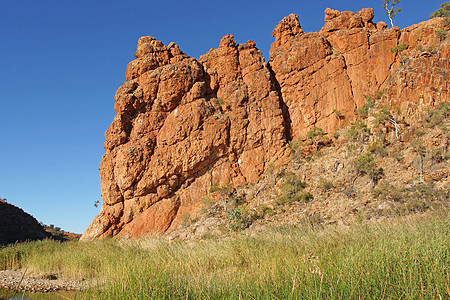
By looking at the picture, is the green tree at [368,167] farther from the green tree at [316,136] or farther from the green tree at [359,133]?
the green tree at [316,136]

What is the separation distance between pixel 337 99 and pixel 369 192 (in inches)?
692

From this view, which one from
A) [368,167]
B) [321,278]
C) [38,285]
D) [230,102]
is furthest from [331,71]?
[321,278]

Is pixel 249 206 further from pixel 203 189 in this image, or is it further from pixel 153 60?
pixel 153 60

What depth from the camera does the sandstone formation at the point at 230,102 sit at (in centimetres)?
3391

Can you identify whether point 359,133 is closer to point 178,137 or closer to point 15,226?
point 178,137

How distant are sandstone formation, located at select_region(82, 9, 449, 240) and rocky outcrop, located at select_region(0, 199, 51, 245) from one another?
589 centimetres

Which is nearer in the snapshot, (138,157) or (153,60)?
(138,157)

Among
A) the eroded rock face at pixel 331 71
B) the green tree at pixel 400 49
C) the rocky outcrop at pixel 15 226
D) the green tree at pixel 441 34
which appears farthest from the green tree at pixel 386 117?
the rocky outcrop at pixel 15 226

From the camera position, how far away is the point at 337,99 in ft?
128

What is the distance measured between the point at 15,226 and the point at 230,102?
28261 millimetres

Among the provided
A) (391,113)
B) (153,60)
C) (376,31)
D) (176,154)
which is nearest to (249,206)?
(176,154)

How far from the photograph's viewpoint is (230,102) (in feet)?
125

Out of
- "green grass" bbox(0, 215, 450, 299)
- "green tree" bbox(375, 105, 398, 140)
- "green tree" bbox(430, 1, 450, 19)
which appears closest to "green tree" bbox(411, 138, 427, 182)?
"green tree" bbox(375, 105, 398, 140)

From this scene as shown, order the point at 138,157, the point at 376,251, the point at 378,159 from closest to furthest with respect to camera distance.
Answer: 1. the point at 376,251
2. the point at 378,159
3. the point at 138,157
